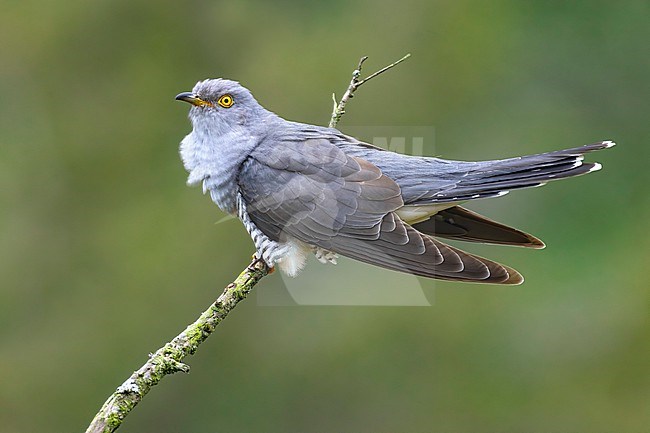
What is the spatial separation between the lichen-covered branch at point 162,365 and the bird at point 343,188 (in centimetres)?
46

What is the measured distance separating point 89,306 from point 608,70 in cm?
446

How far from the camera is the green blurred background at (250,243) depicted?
20.4ft

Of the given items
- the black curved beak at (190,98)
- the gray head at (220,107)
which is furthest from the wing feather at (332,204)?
the black curved beak at (190,98)

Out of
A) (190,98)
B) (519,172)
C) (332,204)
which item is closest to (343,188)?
(332,204)

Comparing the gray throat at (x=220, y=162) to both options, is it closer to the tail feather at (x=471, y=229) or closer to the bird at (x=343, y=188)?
the bird at (x=343, y=188)

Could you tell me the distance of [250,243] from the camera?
6.02 m

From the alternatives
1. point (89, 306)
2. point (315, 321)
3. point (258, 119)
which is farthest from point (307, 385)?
point (258, 119)

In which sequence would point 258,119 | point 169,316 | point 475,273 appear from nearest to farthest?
point 475,273, point 258,119, point 169,316

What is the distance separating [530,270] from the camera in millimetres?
6574

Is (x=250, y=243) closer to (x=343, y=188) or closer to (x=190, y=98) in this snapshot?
(x=190, y=98)

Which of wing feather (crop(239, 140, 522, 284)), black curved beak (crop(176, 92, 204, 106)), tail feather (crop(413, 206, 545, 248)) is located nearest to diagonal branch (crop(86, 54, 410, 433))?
wing feather (crop(239, 140, 522, 284))

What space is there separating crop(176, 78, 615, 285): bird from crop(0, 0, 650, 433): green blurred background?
1.98 m

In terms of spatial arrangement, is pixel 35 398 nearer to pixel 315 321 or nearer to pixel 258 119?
pixel 315 321

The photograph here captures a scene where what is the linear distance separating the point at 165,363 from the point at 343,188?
1.13 meters
